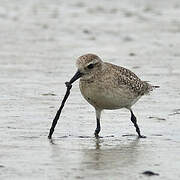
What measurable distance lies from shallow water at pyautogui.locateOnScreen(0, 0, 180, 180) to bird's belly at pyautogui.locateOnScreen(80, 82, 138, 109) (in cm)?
38

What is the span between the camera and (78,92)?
12328 millimetres

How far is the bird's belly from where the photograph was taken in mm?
9391

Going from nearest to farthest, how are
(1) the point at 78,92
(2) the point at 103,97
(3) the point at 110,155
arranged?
(3) the point at 110,155 → (2) the point at 103,97 → (1) the point at 78,92

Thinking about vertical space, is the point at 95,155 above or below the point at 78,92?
above

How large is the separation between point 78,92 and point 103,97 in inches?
116

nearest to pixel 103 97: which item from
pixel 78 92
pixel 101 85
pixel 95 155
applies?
pixel 101 85

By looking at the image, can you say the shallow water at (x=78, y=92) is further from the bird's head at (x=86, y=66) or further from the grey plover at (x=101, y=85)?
the bird's head at (x=86, y=66)

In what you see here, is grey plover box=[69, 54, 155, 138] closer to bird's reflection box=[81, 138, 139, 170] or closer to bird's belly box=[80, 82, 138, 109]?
bird's belly box=[80, 82, 138, 109]

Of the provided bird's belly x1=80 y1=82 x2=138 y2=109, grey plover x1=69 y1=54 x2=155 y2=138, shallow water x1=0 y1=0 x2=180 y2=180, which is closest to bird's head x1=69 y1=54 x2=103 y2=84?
grey plover x1=69 y1=54 x2=155 y2=138

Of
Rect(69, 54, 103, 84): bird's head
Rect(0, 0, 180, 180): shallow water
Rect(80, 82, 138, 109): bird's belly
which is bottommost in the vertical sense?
Rect(0, 0, 180, 180): shallow water

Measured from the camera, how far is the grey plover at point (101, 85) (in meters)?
9.41

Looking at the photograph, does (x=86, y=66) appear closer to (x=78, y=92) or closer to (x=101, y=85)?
(x=101, y=85)

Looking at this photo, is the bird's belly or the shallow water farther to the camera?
the bird's belly

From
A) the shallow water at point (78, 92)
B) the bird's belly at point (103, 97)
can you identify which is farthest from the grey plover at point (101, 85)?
the shallow water at point (78, 92)
